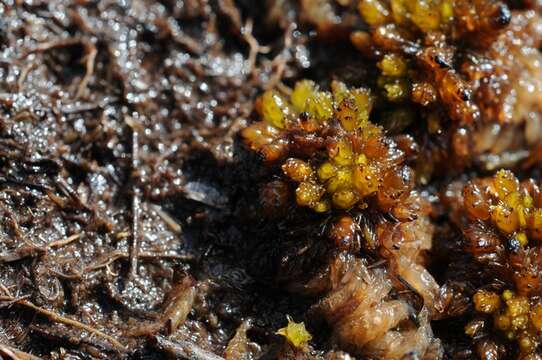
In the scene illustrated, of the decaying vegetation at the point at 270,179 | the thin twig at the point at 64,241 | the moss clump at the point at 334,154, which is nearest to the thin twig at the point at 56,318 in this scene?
the decaying vegetation at the point at 270,179

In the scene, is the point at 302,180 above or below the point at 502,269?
above

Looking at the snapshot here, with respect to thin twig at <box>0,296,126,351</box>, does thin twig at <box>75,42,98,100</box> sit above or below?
above

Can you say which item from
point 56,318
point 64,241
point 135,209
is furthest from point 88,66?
point 56,318

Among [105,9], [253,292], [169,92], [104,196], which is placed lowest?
[253,292]

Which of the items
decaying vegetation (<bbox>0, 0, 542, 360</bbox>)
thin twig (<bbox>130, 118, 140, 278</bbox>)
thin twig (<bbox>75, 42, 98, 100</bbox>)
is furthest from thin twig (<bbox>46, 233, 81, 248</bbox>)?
thin twig (<bbox>75, 42, 98, 100</bbox>)

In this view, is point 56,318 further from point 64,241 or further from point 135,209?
point 135,209

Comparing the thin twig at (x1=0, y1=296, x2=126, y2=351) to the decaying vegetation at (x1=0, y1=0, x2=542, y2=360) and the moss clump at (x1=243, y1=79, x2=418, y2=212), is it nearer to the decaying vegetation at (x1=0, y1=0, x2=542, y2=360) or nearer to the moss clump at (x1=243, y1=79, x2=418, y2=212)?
the decaying vegetation at (x1=0, y1=0, x2=542, y2=360)

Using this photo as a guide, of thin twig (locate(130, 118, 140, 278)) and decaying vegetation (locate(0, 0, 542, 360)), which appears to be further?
thin twig (locate(130, 118, 140, 278))

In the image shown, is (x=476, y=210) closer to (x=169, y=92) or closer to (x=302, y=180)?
(x=302, y=180)

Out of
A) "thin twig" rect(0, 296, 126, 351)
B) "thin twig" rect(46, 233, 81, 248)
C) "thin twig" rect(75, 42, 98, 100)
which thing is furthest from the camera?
"thin twig" rect(75, 42, 98, 100)

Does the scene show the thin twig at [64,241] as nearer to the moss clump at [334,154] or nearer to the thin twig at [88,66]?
the thin twig at [88,66]

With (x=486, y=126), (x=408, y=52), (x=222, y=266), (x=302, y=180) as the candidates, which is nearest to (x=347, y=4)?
(x=408, y=52)
